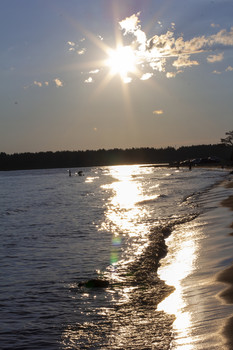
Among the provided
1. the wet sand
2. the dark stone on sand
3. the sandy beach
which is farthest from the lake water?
the wet sand

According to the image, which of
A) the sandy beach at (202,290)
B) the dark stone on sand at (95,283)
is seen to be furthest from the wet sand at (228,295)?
the dark stone on sand at (95,283)

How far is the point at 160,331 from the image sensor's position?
7.85 metres

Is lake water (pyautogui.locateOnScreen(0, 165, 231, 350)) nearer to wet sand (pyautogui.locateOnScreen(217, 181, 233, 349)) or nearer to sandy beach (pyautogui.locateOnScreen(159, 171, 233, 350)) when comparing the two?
sandy beach (pyautogui.locateOnScreen(159, 171, 233, 350))

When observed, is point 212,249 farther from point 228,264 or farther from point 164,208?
point 164,208

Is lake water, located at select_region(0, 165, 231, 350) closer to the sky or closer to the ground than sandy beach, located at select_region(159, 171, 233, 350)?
closer to the ground

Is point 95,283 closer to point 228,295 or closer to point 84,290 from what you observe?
point 84,290

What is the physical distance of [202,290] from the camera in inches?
389

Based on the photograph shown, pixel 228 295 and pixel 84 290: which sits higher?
pixel 228 295

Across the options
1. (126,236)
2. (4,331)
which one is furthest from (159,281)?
(126,236)

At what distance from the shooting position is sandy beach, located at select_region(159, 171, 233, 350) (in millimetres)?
7164

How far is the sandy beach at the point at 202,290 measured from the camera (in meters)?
7.16

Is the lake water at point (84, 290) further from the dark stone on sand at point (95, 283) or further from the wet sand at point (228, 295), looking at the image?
the wet sand at point (228, 295)

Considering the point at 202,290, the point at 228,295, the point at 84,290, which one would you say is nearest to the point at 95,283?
the point at 84,290

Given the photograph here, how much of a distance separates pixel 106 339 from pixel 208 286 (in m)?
3.29
